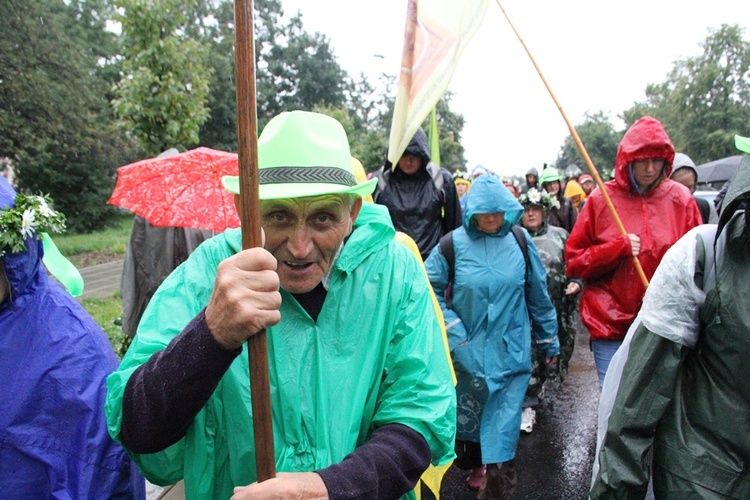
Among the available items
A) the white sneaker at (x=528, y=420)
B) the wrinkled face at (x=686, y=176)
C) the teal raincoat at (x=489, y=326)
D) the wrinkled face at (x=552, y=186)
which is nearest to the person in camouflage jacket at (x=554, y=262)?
the white sneaker at (x=528, y=420)

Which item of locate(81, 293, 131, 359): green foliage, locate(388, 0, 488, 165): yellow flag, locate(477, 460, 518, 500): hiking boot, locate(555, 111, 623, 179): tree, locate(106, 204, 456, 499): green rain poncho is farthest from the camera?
locate(555, 111, 623, 179): tree

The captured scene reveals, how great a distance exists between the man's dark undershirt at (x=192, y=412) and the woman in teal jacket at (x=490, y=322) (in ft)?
7.52

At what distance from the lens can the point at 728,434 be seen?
1.79m

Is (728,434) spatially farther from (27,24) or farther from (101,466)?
(27,24)

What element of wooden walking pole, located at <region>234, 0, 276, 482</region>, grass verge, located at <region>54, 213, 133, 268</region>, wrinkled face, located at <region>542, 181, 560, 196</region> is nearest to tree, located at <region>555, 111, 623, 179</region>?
grass verge, located at <region>54, 213, 133, 268</region>

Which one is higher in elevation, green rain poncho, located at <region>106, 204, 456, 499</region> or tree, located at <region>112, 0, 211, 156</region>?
tree, located at <region>112, 0, 211, 156</region>

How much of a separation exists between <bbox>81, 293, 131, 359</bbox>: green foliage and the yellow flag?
15.9 ft

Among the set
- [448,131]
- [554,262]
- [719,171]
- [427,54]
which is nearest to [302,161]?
[427,54]

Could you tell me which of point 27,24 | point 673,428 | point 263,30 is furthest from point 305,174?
point 263,30

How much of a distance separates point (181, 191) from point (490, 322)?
281cm

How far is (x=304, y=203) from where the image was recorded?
145 centimetres

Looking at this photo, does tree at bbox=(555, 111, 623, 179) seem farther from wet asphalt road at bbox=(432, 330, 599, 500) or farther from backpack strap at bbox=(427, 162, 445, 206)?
backpack strap at bbox=(427, 162, 445, 206)

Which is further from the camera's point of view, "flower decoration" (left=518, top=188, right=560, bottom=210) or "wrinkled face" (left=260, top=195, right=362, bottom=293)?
"flower decoration" (left=518, top=188, right=560, bottom=210)

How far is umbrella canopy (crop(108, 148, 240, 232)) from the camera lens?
455cm
